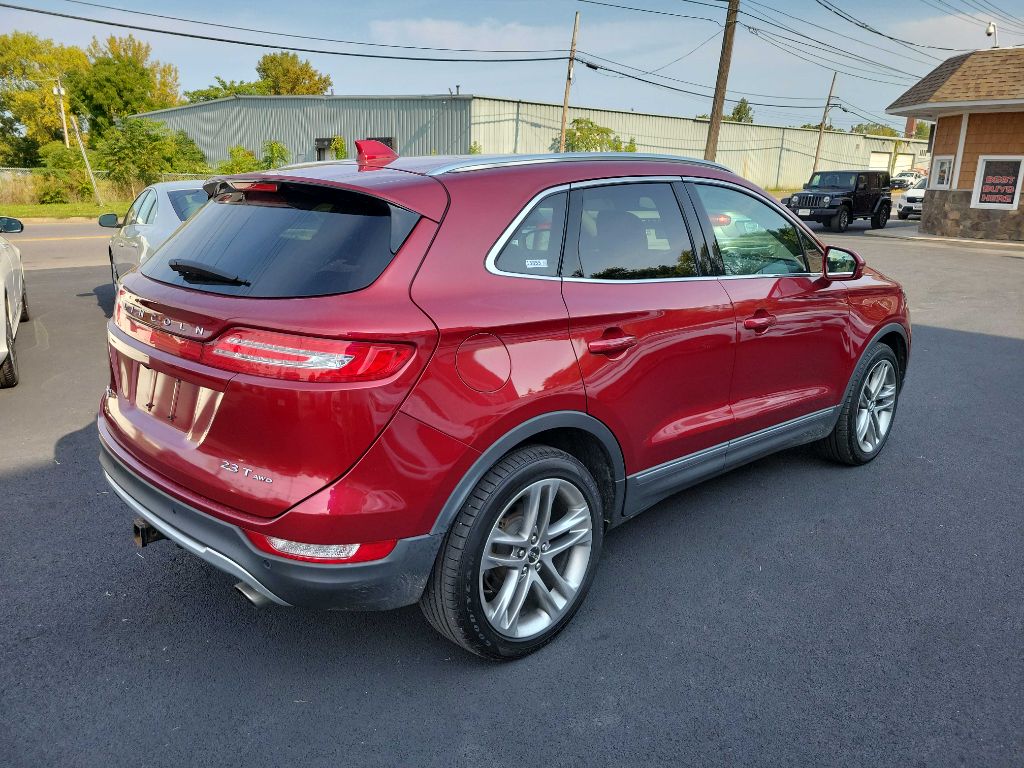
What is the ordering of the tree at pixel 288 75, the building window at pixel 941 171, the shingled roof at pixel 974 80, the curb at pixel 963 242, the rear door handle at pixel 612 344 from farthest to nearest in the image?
the tree at pixel 288 75, the building window at pixel 941 171, the shingled roof at pixel 974 80, the curb at pixel 963 242, the rear door handle at pixel 612 344

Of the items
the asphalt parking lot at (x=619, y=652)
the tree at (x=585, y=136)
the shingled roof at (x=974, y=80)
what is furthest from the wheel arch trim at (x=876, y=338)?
the tree at (x=585, y=136)

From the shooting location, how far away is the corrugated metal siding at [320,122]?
1371 inches

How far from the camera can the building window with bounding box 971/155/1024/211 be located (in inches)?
833

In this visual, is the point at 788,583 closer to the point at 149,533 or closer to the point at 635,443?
the point at 635,443

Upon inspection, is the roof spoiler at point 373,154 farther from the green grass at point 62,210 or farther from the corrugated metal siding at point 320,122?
the corrugated metal siding at point 320,122

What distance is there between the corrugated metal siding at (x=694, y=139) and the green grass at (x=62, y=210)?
1482 centimetres

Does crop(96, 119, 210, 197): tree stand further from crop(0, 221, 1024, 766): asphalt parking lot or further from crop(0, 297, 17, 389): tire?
crop(0, 221, 1024, 766): asphalt parking lot

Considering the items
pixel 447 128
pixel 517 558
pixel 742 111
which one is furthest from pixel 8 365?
pixel 742 111

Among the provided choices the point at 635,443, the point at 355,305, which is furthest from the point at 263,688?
the point at 635,443

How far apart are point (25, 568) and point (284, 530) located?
1913 mm

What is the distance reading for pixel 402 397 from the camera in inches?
90.0

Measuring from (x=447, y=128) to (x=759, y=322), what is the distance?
110 feet

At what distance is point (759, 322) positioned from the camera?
363cm

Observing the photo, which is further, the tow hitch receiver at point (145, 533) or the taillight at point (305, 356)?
the tow hitch receiver at point (145, 533)
